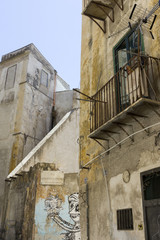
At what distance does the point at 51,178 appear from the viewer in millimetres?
11906

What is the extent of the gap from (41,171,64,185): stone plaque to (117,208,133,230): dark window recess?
6.70 meters

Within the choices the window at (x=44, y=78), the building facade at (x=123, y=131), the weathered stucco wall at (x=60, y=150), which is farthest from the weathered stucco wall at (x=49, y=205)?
the window at (x=44, y=78)

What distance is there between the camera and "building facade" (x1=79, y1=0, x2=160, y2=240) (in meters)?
4.83

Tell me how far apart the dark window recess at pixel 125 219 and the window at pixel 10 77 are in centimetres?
1856

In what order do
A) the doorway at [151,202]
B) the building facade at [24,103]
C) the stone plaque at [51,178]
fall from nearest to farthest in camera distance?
the doorway at [151,202], the stone plaque at [51,178], the building facade at [24,103]

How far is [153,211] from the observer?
4.55 metres

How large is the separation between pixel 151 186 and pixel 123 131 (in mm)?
1487

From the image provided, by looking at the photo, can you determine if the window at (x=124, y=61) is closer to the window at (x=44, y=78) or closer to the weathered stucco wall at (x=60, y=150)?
the weathered stucco wall at (x=60, y=150)

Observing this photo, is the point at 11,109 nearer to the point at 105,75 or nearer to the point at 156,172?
the point at 105,75

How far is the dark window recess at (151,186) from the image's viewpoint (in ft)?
15.3

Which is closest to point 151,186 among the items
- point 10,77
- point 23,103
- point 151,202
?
point 151,202

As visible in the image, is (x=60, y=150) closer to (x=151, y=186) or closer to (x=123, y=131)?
(x=123, y=131)

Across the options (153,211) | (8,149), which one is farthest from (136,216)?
(8,149)

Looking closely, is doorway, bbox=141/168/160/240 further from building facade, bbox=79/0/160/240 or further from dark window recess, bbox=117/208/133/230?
dark window recess, bbox=117/208/133/230
